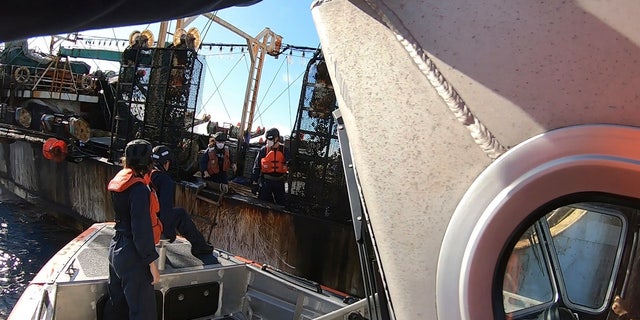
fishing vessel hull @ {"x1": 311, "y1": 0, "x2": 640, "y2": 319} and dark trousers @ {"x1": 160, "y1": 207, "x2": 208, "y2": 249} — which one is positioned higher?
fishing vessel hull @ {"x1": 311, "y1": 0, "x2": 640, "y2": 319}

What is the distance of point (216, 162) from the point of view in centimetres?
916

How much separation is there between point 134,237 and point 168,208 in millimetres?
1499

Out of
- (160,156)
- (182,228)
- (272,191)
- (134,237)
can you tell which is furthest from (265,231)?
(134,237)

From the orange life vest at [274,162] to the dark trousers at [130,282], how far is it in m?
4.69

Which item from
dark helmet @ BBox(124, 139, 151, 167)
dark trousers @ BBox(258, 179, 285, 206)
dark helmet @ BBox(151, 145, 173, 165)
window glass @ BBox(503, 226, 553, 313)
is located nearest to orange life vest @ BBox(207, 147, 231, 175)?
dark trousers @ BBox(258, 179, 285, 206)

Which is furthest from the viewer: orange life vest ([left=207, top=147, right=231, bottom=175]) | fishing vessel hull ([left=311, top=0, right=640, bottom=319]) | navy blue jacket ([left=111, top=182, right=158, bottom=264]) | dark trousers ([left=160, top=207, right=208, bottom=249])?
orange life vest ([left=207, top=147, right=231, bottom=175])

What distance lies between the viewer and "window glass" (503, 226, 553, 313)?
1.26m

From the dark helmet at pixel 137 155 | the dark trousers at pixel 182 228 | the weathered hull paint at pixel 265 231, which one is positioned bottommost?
the weathered hull paint at pixel 265 231

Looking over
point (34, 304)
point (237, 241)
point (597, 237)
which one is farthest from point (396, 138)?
point (237, 241)

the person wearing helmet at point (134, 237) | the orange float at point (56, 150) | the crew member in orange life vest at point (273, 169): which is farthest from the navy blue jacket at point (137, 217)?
the orange float at point (56, 150)

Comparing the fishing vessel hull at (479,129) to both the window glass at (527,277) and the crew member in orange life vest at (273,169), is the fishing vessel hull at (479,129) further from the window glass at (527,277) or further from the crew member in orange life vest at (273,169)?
the crew member in orange life vest at (273,169)

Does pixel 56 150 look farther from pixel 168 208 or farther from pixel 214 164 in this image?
pixel 168 208

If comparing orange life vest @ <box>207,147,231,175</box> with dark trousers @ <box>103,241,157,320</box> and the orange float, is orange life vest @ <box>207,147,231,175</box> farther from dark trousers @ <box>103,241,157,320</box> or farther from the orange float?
dark trousers @ <box>103,241,157,320</box>

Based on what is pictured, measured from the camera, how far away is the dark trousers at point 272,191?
27.9 ft
